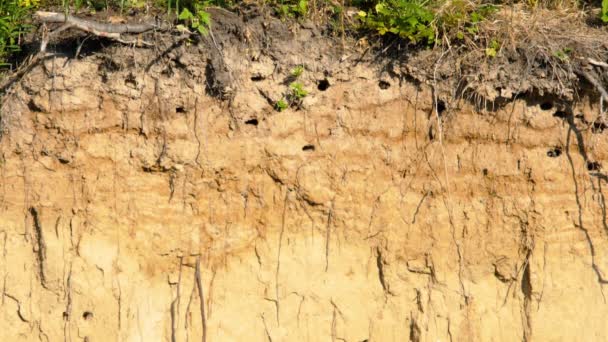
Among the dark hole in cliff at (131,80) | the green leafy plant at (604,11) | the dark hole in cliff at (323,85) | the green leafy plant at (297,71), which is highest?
the green leafy plant at (604,11)

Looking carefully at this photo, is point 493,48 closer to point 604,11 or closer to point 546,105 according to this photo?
point 546,105

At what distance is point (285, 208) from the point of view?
4.79m

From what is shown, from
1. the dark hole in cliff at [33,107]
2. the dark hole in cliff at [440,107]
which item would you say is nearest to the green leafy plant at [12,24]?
the dark hole in cliff at [33,107]

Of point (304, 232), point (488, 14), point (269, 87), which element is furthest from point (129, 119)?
point (488, 14)

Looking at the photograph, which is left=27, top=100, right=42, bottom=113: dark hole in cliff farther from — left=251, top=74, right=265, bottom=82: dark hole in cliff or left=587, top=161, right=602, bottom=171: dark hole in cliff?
left=587, top=161, right=602, bottom=171: dark hole in cliff

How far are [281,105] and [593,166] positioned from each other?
1.84 metres

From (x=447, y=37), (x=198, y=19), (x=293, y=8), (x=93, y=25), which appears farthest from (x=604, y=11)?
(x=93, y=25)

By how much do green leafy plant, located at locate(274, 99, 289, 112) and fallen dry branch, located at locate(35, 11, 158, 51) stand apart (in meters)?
0.77

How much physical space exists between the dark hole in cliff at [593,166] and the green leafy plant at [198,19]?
2.30 m

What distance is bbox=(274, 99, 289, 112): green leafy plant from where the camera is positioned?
15.4ft

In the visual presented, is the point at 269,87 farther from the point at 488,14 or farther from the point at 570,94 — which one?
the point at 570,94

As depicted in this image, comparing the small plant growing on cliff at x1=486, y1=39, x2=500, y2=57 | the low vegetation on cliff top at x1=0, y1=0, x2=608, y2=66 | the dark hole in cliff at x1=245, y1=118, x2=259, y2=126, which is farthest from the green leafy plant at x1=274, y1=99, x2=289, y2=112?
the small plant growing on cliff at x1=486, y1=39, x2=500, y2=57

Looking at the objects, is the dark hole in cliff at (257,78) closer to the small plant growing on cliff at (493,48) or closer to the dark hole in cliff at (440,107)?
the dark hole in cliff at (440,107)

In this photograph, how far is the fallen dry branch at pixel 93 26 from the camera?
439cm
